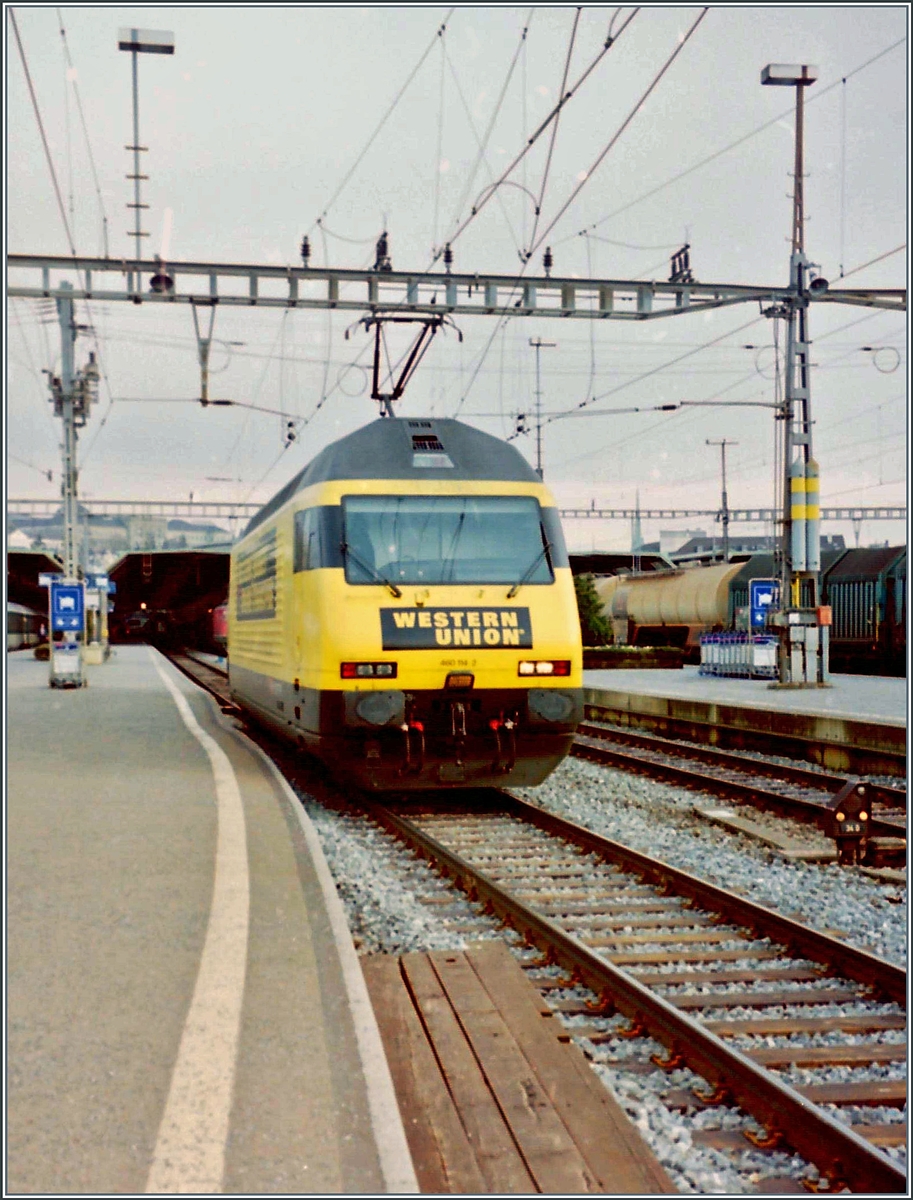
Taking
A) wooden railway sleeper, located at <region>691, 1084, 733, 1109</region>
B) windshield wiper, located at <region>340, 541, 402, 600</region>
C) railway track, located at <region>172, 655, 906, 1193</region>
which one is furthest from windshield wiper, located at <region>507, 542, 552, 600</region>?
wooden railway sleeper, located at <region>691, 1084, 733, 1109</region>

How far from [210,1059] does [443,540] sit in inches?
233

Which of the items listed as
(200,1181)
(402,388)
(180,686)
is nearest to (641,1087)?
(200,1181)

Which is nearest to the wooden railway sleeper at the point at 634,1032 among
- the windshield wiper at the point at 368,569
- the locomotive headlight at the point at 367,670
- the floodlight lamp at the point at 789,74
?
the locomotive headlight at the point at 367,670

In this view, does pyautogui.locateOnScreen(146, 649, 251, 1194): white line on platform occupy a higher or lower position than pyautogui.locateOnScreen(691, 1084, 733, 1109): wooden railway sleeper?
higher

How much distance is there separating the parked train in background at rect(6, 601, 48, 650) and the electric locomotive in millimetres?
36250

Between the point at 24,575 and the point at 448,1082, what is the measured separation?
2299 inches

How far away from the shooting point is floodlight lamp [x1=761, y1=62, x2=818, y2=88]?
15898mm

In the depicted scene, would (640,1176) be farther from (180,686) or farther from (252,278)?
(180,686)

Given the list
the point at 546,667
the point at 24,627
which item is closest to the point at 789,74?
the point at 546,667

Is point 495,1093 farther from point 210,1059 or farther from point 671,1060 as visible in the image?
point 210,1059

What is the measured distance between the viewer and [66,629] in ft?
69.2

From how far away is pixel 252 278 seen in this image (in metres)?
18.0

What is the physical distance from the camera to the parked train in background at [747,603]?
26.6 m

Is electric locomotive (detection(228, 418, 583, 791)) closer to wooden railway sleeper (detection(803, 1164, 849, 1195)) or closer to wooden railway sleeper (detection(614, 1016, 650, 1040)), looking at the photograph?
wooden railway sleeper (detection(614, 1016, 650, 1040))
